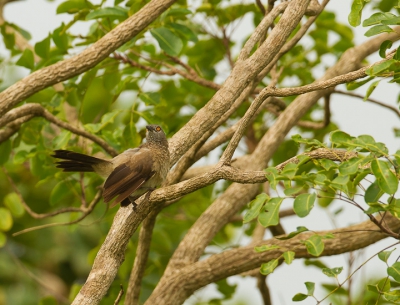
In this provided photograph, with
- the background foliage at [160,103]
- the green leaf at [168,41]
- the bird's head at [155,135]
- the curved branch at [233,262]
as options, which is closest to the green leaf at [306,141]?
the background foliage at [160,103]

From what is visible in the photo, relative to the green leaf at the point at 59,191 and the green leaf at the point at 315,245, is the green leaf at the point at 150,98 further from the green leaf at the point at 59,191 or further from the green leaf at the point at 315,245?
the green leaf at the point at 315,245

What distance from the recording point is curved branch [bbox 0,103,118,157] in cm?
405

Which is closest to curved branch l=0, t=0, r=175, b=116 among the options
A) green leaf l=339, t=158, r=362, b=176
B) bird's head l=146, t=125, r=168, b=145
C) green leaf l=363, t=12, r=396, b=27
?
bird's head l=146, t=125, r=168, b=145

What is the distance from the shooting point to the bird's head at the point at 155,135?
3945 mm

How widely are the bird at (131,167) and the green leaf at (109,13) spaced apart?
867 millimetres

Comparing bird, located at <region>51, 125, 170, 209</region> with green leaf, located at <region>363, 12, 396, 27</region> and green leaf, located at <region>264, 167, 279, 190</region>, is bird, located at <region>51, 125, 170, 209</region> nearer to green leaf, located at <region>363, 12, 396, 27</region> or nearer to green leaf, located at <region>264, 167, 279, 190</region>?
green leaf, located at <region>264, 167, 279, 190</region>

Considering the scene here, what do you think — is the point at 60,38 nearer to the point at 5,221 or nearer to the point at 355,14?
the point at 5,221

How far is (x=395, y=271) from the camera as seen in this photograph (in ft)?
9.14

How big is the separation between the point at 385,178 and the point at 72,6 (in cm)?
301

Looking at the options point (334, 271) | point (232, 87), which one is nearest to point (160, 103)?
point (232, 87)

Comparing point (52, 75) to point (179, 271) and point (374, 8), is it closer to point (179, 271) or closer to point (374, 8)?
point (179, 271)

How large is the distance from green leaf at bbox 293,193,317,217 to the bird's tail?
175cm

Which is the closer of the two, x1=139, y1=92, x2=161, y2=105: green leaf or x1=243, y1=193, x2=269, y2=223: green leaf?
x1=243, y1=193, x2=269, y2=223: green leaf

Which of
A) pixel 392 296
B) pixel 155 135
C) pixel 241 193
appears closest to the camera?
pixel 392 296
